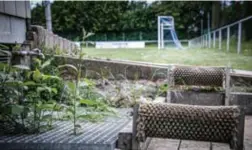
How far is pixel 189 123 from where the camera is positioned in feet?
2.62

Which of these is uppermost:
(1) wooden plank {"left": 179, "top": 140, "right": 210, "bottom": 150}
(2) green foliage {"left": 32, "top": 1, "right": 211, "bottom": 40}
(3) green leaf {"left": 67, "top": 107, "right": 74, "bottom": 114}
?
(2) green foliage {"left": 32, "top": 1, "right": 211, "bottom": 40}

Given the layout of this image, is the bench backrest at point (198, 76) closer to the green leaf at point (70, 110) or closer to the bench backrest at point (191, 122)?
the green leaf at point (70, 110)

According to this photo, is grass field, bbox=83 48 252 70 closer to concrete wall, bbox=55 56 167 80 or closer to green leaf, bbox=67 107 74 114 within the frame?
concrete wall, bbox=55 56 167 80

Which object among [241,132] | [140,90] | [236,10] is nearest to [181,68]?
[140,90]

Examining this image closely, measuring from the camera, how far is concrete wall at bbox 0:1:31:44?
7.14ft

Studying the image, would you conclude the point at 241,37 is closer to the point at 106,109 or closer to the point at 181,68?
the point at 181,68

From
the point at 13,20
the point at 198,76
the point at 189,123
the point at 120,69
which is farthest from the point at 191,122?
the point at 13,20

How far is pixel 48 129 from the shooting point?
123 cm

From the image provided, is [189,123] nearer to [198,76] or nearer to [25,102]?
[25,102]

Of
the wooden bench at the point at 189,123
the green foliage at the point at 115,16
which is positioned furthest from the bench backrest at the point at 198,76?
the wooden bench at the point at 189,123

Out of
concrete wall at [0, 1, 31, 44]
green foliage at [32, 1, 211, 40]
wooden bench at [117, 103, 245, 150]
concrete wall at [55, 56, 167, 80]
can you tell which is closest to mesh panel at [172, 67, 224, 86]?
green foliage at [32, 1, 211, 40]

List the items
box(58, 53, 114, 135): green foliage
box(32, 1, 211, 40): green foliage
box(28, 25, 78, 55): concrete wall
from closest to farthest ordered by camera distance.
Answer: box(58, 53, 114, 135): green foliage → box(32, 1, 211, 40): green foliage → box(28, 25, 78, 55): concrete wall

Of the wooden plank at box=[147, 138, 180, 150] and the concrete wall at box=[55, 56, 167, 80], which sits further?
the concrete wall at box=[55, 56, 167, 80]

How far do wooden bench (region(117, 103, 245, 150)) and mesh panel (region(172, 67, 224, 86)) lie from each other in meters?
0.90
